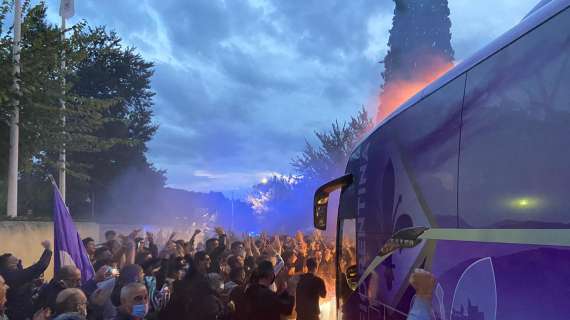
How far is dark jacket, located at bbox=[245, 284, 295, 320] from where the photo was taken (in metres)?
5.56

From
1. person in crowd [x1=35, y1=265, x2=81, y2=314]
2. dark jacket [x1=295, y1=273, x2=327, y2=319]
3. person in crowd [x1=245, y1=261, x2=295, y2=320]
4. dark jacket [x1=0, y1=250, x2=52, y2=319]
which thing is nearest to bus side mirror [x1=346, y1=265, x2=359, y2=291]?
person in crowd [x1=245, y1=261, x2=295, y2=320]

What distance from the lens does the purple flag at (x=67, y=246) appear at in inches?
300

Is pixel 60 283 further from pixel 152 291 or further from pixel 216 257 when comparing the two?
pixel 216 257

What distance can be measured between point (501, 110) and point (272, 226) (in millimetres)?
53367

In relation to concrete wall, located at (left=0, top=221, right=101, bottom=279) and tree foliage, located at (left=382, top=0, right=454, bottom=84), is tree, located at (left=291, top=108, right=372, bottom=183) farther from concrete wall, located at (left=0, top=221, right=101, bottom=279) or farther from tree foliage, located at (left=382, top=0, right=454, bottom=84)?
concrete wall, located at (left=0, top=221, right=101, bottom=279)

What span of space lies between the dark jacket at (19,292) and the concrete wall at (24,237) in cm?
571

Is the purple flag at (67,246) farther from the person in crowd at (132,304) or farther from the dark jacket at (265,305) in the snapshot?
the person in crowd at (132,304)

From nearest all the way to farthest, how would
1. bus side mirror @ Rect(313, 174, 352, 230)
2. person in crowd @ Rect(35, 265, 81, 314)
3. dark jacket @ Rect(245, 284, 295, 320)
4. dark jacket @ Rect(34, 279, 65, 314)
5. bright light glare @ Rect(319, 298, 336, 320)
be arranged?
dark jacket @ Rect(245, 284, 295, 320) < dark jacket @ Rect(34, 279, 65, 314) < person in crowd @ Rect(35, 265, 81, 314) < bus side mirror @ Rect(313, 174, 352, 230) < bright light glare @ Rect(319, 298, 336, 320)

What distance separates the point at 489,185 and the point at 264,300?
300 centimetres

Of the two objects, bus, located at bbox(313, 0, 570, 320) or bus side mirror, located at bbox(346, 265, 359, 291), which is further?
bus side mirror, located at bbox(346, 265, 359, 291)

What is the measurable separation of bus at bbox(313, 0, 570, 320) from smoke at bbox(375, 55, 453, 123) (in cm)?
3036

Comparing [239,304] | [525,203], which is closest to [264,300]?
[239,304]

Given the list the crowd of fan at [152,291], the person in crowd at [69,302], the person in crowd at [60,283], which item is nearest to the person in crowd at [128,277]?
the crowd of fan at [152,291]

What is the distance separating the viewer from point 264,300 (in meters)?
5.57
